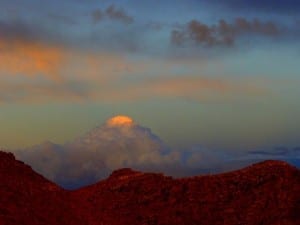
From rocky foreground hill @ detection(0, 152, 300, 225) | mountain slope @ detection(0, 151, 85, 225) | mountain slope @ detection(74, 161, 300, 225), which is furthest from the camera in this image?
mountain slope @ detection(74, 161, 300, 225)

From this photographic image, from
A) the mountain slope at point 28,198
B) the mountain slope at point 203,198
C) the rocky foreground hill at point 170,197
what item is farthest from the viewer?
the mountain slope at point 203,198

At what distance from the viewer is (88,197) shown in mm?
65062

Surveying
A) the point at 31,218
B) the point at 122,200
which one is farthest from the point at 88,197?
the point at 31,218

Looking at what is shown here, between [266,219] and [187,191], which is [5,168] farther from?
[266,219]

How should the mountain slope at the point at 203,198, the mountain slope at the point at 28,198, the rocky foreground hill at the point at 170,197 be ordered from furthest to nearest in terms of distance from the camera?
1. the mountain slope at the point at 203,198
2. the rocky foreground hill at the point at 170,197
3. the mountain slope at the point at 28,198

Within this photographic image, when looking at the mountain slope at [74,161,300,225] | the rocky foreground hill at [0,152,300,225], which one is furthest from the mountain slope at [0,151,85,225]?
the mountain slope at [74,161,300,225]

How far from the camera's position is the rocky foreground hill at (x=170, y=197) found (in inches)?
2287

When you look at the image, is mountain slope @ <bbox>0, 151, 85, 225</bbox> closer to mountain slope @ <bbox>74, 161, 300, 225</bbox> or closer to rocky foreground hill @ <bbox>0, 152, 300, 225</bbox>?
rocky foreground hill @ <bbox>0, 152, 300, 225</bbox>

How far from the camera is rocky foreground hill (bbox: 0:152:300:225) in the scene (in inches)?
2287

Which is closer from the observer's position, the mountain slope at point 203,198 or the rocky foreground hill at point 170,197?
the rocky foreground hill at point 170,197

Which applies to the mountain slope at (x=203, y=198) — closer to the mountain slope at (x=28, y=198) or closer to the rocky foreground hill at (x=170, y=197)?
the rocky foreground hill at (x=170, y=197)

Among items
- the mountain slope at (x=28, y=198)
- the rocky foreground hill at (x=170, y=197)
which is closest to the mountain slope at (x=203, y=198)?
the rocky foreground hill at (x=170, y=197)

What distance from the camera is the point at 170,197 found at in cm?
6378

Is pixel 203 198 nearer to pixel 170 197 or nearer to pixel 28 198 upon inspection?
pixel 170 197
